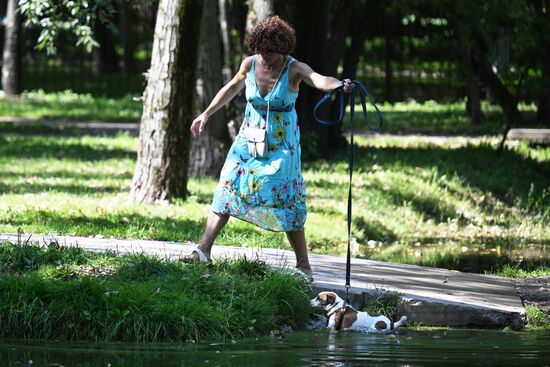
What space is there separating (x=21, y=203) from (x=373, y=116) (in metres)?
16.0

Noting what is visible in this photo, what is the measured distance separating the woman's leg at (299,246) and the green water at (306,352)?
4.03 ft

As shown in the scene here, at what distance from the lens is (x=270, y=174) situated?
9039mm

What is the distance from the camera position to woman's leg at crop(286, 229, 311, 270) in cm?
928

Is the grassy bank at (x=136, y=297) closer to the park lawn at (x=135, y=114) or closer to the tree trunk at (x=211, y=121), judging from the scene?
the tree trunk at (x=211, y=121)

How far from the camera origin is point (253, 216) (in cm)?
912

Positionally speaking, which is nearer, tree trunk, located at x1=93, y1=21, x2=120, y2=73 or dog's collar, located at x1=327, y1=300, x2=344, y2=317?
dog's collar, located at x1=327, y1=300, x2=344, y2=317

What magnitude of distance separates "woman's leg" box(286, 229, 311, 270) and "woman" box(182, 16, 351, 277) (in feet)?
0.16

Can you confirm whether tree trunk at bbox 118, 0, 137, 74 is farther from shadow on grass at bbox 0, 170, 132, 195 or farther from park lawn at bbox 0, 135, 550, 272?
shadow on grass at bbox 0, 170, 132, 195

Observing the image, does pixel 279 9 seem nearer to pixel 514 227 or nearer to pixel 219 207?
pixel 514 227

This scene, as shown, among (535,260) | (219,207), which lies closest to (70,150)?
(535,260)

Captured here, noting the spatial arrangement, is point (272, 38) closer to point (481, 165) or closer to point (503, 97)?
point (481, 165)

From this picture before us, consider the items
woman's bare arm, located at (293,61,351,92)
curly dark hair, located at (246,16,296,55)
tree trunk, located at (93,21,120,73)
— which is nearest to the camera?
woman's bare arm, located at (293,61,351,92)

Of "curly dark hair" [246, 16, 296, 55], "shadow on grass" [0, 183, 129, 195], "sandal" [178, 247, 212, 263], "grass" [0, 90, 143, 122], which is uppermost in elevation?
"curly dark hair" [246, 16, 296, 55]

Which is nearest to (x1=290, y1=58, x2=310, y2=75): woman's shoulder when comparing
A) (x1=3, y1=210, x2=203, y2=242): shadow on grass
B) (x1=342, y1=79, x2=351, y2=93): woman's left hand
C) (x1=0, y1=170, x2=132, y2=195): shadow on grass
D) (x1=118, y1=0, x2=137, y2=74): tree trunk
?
(x1=342, y1=79, x2=351, y2=93): woman's left hand
